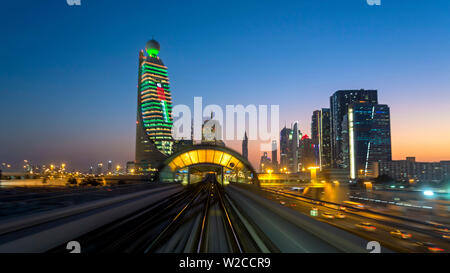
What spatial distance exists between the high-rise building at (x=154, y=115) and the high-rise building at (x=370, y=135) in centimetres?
14776

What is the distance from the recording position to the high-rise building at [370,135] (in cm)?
18388

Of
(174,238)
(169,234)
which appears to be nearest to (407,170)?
(169,234)

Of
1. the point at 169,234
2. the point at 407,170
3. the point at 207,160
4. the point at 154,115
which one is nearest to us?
the point at 169,234

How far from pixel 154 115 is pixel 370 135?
17366 cm

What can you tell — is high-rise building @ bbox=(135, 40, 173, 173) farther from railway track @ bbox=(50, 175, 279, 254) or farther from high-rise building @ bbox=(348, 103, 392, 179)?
railway track @ bbox=(50, 175, 279, 254)

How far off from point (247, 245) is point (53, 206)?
926cm

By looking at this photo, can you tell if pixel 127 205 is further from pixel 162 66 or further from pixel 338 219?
pixel 162 66

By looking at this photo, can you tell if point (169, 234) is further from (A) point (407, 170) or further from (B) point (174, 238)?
(A) point (407, 170)

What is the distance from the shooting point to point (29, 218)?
8.32 metres

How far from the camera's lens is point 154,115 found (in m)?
173

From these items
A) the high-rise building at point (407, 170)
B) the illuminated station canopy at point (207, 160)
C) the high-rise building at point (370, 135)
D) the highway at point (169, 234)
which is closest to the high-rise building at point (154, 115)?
the illuminated station canopy at point (207, 160)

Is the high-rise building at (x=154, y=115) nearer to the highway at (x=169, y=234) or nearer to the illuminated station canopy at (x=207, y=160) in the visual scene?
the illuminated station canopy at (x=207, y=160)

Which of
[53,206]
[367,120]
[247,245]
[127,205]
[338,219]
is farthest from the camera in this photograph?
[367,120]
